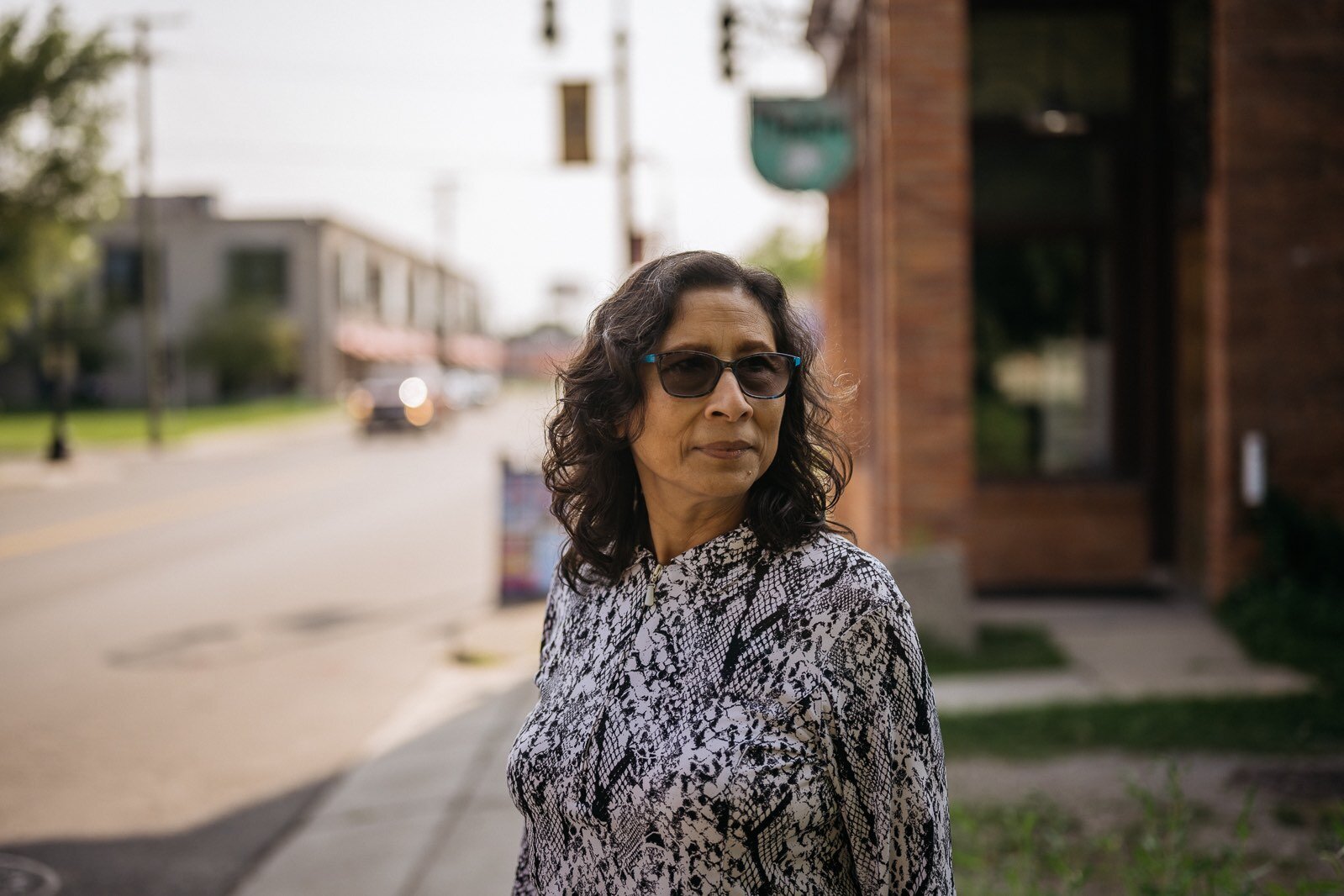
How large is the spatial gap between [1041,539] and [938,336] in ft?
6.77

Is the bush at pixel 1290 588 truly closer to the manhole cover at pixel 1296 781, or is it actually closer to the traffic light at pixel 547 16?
the manhole cover at pixel 1296 781

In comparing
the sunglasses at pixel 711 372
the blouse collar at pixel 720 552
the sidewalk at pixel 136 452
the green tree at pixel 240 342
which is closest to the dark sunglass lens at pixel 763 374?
the sunglasses at pixel 711 372

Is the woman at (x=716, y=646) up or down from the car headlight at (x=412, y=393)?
down

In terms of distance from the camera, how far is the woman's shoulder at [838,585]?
1.80 metres

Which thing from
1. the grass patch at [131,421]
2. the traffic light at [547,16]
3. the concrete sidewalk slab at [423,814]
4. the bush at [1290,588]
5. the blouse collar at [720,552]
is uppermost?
the traffic light at [547,16]

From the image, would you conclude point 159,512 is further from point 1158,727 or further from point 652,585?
point 652,585

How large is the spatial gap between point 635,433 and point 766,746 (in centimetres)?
63

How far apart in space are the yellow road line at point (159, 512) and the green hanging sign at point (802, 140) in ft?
30.7

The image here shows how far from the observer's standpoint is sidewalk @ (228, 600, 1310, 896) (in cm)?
471

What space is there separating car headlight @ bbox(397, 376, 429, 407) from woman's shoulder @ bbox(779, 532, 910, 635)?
35.5 metres

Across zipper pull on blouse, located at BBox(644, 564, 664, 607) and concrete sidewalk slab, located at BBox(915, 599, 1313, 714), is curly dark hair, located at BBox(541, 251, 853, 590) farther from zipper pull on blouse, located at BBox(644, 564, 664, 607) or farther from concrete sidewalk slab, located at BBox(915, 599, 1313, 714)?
concrete sidewalk slab, located at BBox(915, 599, 1313, 714)

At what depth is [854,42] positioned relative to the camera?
11.2m

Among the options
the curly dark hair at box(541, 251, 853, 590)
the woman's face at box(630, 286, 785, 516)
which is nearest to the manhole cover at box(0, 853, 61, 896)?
the curly dark hair at box(541, 251, 853, 590)

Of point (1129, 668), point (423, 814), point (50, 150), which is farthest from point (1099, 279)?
point (50, 150)
